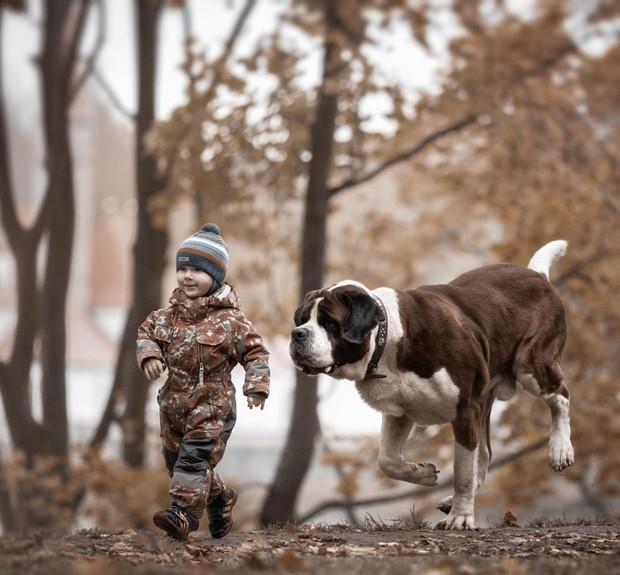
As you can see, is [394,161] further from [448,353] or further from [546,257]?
[448,353]

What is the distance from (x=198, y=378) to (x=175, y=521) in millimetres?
691

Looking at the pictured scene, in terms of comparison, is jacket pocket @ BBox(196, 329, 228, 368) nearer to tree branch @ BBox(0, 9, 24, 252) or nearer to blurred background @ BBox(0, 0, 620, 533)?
blurred background @ BBox(0, 0, 620, 533)

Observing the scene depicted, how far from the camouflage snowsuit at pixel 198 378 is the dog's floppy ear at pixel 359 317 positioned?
0.45 metres

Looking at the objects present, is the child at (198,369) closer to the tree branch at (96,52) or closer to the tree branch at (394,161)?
the tree branch at (394,161)

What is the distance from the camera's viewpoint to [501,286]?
6805 millimetres

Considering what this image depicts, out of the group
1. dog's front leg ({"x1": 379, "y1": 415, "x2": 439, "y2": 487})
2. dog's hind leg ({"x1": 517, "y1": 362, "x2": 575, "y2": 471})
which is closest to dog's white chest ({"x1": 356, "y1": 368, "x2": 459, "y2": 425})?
dog's front leg ({"x1": 379, "y1": 415, "x2": 439, "y2": 487})

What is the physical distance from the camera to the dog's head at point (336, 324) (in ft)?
18.0

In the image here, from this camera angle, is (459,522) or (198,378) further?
(459,522)

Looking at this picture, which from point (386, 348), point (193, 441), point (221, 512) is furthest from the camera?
point (386, 348)

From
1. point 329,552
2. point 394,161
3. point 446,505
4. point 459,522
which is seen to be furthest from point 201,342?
point 394,161

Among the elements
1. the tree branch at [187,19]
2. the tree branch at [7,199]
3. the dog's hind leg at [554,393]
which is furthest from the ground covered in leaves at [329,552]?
the tree branch at [187,19]

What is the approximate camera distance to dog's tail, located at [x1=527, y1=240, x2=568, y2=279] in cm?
725

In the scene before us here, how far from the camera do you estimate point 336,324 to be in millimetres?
5570

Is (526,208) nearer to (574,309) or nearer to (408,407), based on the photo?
(574,309)
